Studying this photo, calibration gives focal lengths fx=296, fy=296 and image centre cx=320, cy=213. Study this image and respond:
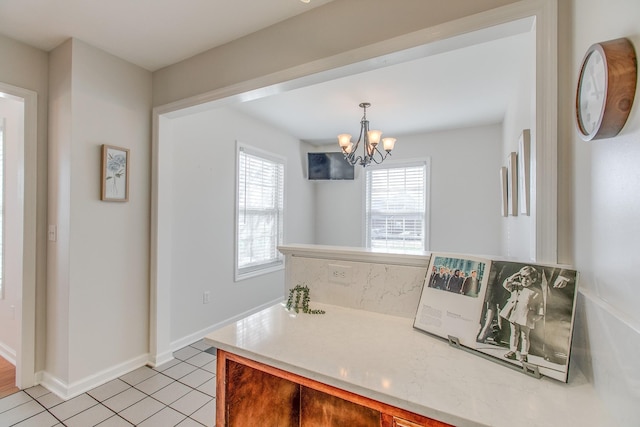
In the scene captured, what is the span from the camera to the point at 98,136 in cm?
227

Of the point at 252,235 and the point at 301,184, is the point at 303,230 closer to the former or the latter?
the point at 301,184

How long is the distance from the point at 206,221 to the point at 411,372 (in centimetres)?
279

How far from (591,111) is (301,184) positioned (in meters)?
4.21

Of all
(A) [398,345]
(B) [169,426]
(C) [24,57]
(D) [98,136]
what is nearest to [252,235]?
(D) [98,136]

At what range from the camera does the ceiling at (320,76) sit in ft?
5.70

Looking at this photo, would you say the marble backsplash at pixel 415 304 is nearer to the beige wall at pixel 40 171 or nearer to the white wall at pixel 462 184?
the beige wall at pixel 40 171

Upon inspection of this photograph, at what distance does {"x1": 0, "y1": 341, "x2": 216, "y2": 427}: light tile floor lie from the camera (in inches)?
73.5

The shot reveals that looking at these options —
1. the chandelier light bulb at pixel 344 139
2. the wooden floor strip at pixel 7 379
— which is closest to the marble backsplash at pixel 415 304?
the chandelier light bulb at pixel 344 139

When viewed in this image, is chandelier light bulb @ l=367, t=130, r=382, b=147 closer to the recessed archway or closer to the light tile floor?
the recessed archway

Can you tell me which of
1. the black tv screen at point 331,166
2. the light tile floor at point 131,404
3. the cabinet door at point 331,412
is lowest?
the light tile floor at point 131,404

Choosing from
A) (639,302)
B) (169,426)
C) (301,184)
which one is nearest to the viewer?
(639,302)

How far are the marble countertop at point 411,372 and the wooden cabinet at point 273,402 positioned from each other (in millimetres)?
50

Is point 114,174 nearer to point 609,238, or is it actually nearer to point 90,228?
point 90,228

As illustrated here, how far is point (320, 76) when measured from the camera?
176 cm
